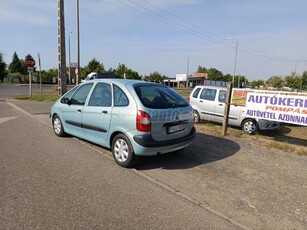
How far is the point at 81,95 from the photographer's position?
5.94 metres

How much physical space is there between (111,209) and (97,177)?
3.55 ft

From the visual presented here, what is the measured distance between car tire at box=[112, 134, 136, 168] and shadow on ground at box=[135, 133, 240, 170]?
0.76ft

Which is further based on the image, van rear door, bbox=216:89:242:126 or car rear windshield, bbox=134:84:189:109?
van rear door, bbox=216:89:242:126

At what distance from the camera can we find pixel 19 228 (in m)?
2.82

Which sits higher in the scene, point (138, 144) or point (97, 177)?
point (138, 144)

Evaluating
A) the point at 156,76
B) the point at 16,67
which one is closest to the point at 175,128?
the point at 156,76

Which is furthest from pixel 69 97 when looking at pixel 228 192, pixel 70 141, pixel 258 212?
pixel 258 212

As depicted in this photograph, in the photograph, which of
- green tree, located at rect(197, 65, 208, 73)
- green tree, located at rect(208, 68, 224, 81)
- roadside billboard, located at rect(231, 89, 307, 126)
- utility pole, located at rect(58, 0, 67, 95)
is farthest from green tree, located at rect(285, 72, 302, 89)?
green tree, located at rect(197, 65, 208, 73)

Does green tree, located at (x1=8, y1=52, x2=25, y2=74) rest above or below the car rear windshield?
above

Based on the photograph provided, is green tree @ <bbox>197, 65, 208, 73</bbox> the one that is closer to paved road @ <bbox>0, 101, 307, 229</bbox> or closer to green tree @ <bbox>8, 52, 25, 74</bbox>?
green tree @ <bbox>8, 52, 25, 74</bbox>

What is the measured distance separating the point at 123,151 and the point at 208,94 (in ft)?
21.6

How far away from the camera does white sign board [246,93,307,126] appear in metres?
5.91

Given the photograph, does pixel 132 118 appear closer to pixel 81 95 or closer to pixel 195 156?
pixel 195 156

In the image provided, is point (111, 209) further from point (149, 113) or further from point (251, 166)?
point (251, 166)
